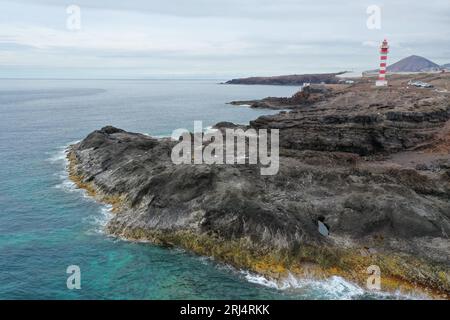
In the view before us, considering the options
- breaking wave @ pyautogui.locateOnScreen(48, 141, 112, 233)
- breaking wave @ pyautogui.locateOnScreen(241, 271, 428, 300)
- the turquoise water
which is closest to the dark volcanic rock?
breaking wave @ pyautogui.locateOnScreen(48, 141, 112, 233)

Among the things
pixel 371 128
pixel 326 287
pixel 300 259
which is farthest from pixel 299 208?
pixel 371 128

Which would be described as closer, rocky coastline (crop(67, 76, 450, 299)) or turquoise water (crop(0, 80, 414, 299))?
turquoise water (crop(0, 80, 414, 299))

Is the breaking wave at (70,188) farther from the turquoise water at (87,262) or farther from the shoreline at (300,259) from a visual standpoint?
the shoreline at (300,259)

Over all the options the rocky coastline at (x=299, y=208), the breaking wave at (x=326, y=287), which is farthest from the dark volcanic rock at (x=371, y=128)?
the breaking wave at (x=326, y=287)

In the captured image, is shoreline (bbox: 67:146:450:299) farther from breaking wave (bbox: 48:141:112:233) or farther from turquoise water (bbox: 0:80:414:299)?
breaking wave (bbox: 48:141:112:233)

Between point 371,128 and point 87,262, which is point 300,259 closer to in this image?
point 87,262

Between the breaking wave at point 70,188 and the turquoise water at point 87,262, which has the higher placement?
the breaking wave at point 70,188

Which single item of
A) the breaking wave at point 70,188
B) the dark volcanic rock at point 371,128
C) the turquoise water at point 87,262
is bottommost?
the turquoise water at point 87,262
